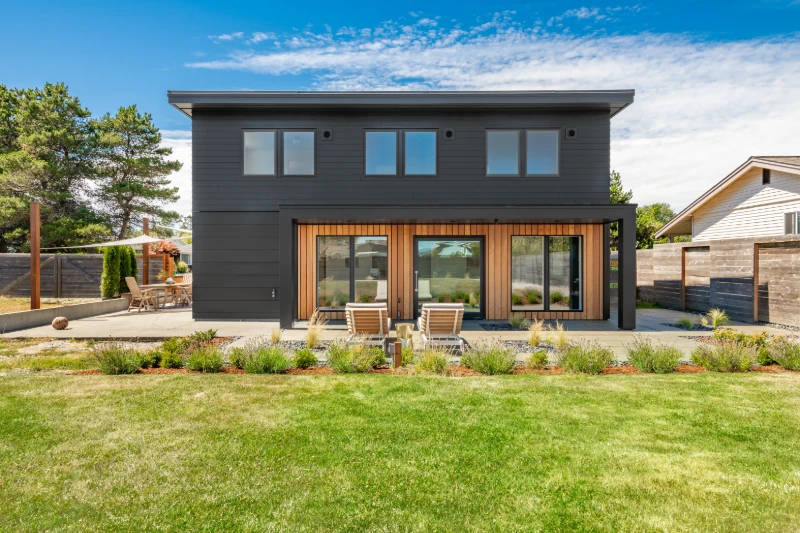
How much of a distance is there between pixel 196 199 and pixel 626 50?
12794 millimetres

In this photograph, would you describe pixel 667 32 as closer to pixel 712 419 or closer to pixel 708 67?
pixel 708 67

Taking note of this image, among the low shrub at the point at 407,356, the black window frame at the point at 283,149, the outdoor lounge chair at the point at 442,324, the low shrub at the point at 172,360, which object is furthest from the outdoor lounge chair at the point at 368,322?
the black window frame at the point at 283,149

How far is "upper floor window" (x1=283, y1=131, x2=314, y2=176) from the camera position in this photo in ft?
35.7

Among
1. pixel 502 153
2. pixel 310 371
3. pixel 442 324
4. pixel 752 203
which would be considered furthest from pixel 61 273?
pixel 752 203

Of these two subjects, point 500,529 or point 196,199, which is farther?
point 196,199

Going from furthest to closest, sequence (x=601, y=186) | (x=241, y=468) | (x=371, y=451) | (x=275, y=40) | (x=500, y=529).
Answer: (x=275, y=40) < (x=601, y=186) < (x=371, y=451) < (x=241, y=468) < (x=500, y=529)

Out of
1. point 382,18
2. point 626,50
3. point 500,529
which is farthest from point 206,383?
point 626,50

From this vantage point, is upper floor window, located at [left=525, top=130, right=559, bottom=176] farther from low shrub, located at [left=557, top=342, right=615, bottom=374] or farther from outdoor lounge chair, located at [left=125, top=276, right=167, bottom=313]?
outdoor lounge chair, located at [left=125, top=276, right=167, bottom=313]

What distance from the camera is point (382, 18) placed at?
13.2m

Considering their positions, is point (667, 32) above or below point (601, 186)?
above

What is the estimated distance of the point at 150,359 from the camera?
5992 mm

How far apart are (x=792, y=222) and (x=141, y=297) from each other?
21.3 metres

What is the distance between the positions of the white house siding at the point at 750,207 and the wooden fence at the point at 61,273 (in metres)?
23.3

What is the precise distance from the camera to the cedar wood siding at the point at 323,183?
35.3 ft
